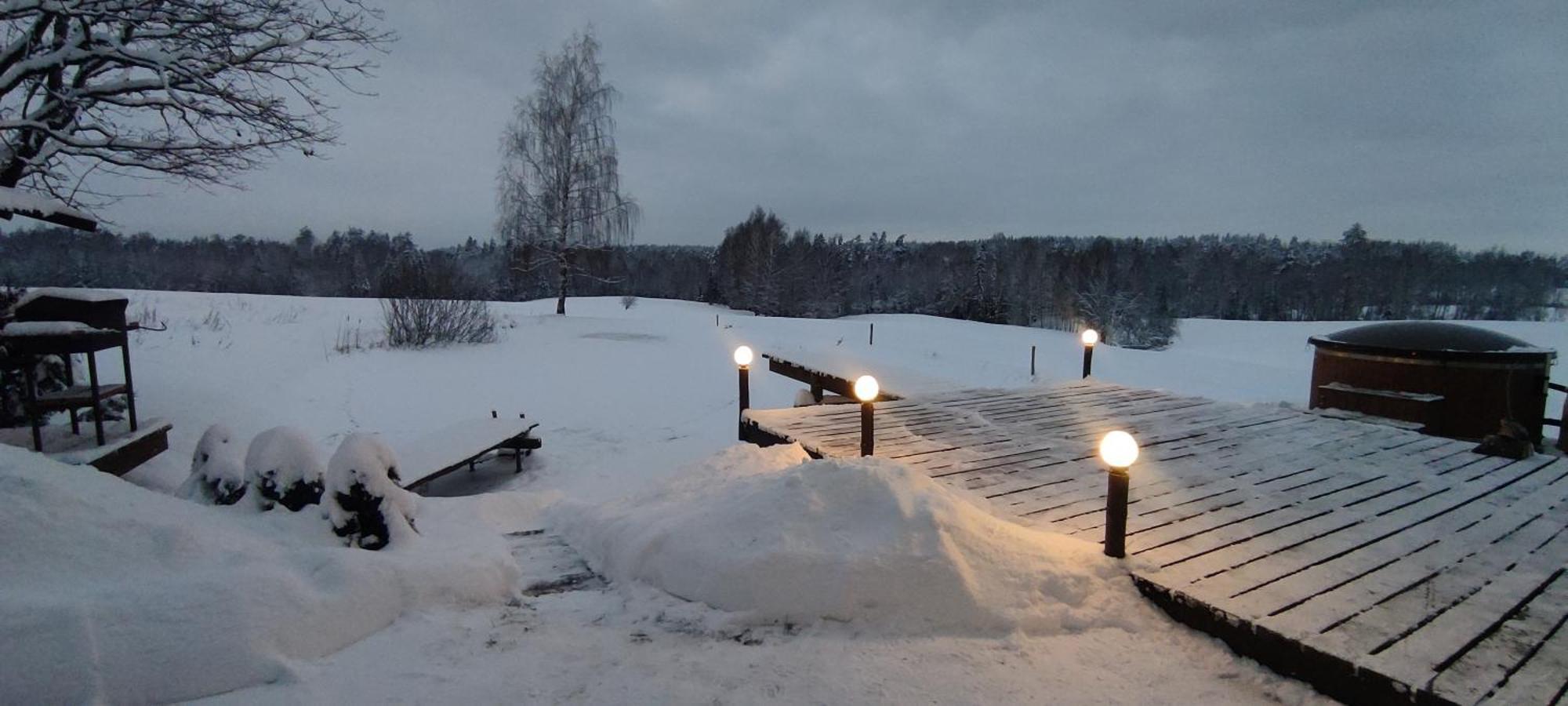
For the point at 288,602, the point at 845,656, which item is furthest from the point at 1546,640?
the point at 288,602

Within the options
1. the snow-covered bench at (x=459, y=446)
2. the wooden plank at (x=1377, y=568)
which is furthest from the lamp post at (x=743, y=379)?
the wooden plank at (x=1377, y=568)

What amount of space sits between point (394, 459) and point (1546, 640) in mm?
4518

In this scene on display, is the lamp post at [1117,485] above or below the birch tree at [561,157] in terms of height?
below

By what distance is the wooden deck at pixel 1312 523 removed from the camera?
2.16 metres

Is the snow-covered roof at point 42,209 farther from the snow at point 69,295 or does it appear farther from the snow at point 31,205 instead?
the snow at point 69,295

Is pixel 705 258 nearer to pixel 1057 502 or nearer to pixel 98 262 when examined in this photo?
pixel 98 262

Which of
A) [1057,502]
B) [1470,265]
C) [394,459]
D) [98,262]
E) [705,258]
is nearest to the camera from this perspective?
[394,459]

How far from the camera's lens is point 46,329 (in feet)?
16.1

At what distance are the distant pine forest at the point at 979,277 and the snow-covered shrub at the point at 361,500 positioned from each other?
23.5m

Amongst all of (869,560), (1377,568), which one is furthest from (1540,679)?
(869,560)

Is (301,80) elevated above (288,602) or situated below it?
above

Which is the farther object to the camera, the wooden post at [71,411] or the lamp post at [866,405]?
the wooden post at [71,411]

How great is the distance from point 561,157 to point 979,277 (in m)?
34.3

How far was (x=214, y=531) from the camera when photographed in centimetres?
242
